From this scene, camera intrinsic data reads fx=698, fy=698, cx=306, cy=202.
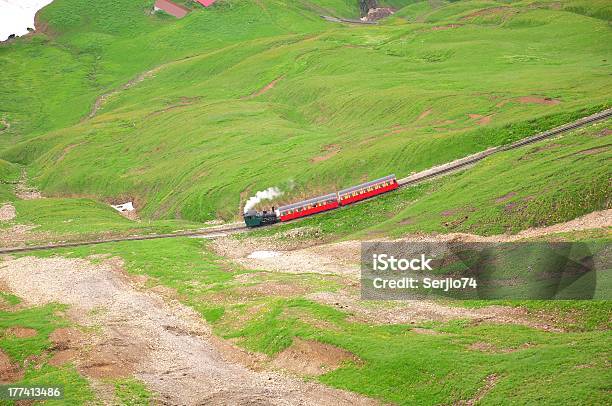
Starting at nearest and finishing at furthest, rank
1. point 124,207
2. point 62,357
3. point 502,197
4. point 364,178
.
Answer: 1. point 62,357
2. point 502,197
3. point 364,178
4. point 124,207

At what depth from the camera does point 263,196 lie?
108438mm

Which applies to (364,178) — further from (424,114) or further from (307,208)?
(424,114)

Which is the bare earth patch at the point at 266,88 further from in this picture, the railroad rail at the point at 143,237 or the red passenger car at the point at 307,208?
the red passenger car at the point at 307,208

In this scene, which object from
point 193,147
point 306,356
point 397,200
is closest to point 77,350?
point 306,356

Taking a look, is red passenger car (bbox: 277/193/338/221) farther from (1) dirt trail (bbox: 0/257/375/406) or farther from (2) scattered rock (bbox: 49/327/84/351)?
(2) scattered rock (bbox: 49/327/84/351)

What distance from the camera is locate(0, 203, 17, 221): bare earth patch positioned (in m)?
115

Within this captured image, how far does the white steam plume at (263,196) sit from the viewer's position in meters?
107

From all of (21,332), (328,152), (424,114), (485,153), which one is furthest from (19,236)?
(424,114)

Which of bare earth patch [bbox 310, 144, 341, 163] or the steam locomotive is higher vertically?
bare earth patch [bbox 310, 144, 341, 163]

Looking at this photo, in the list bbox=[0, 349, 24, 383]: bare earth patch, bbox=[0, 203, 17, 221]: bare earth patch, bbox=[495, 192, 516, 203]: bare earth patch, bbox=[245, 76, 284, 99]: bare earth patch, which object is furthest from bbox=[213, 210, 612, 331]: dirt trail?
bbox=[245, 76, 284, 99]: bare earth patch

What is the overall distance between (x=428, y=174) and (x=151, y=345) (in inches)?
2118

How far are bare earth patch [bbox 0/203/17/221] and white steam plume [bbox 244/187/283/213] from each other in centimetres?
4010

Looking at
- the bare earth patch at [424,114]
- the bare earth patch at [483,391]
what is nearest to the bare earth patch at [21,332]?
the bare earth patch at [483,391]

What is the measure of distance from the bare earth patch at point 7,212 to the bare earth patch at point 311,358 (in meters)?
76.7
